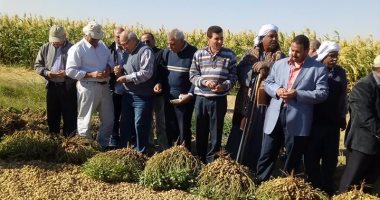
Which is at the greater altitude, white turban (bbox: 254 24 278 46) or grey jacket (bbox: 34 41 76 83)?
white turban (bbox: 254 24 278 46)

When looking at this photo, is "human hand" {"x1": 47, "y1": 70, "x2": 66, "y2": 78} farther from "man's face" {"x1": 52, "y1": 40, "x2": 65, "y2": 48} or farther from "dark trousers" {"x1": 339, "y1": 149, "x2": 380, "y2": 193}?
"dark trousers" {"x1": 339, "y1": 149, "x2": 380, "y2": 193}

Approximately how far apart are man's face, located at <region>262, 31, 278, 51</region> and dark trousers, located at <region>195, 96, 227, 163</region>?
0.85m

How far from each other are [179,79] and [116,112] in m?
1.50

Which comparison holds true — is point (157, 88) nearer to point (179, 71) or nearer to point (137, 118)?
point (179, 71)

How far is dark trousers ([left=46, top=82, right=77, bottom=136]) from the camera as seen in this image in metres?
7.09

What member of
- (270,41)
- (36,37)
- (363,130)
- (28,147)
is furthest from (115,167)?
(36,37)

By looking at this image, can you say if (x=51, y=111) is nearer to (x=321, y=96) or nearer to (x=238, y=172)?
(x=238, y=172)

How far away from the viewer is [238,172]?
495 centimetres

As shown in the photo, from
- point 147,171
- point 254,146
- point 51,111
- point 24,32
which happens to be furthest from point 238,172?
point 24,32

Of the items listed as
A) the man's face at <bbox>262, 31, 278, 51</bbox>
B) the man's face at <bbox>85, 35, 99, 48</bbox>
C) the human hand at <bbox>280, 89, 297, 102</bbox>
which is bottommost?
the human hand at <bbox>280, 89, 297, 102</bbox>

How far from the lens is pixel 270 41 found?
5922 millimetres

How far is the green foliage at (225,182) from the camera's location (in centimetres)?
480

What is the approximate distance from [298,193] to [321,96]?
1098 mm

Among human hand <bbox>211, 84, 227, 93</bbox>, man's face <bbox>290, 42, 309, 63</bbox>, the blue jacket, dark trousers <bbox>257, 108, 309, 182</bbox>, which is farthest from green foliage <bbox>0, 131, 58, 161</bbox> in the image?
man's face <bbox>290, 42, 309, 63</bbox>
